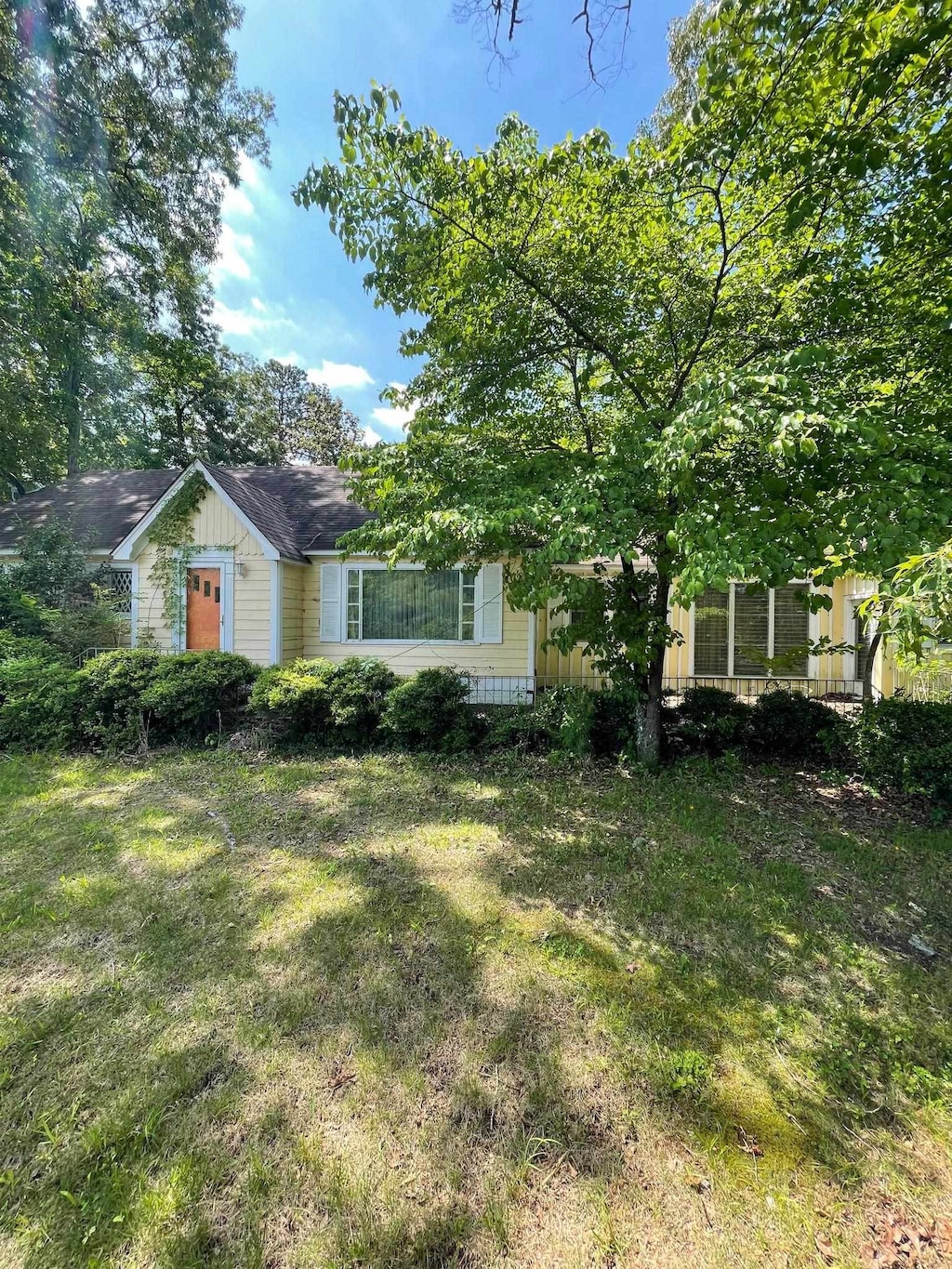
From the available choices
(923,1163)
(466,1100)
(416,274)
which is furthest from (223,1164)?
(416,274)

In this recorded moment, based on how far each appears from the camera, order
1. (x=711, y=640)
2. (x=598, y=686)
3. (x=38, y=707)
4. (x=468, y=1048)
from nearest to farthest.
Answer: (x=468, y=1048) < (x=38, y=707) < (x=598, y=686) < (x=711, y=640)

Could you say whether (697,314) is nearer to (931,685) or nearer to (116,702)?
(931,685)

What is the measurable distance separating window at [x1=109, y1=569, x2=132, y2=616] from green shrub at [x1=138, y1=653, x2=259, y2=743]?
380 cm

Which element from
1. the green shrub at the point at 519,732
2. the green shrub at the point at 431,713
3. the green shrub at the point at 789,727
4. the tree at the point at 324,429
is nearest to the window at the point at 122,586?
the green shrub at the point at 431,713

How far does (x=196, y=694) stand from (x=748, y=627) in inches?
458

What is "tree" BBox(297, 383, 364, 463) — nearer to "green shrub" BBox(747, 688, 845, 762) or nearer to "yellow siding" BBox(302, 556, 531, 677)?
"yellow siding" BBox(302, 556, 531, 677)

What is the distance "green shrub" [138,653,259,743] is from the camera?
282 inches

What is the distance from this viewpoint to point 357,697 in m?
6.98

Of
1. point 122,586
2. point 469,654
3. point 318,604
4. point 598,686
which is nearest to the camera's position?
point 469,654

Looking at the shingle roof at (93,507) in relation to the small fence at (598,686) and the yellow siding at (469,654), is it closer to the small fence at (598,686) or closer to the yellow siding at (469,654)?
the yellow siding at (469,654)

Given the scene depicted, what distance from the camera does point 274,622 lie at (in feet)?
31.7

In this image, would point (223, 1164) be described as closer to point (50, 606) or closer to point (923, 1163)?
point (923, 1163)

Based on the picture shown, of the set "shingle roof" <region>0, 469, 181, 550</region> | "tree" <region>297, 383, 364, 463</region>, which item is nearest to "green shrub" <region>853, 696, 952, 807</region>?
"shingle roof" <region>0, 469, 181, 550</region>

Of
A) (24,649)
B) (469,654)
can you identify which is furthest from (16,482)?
(469,654)
